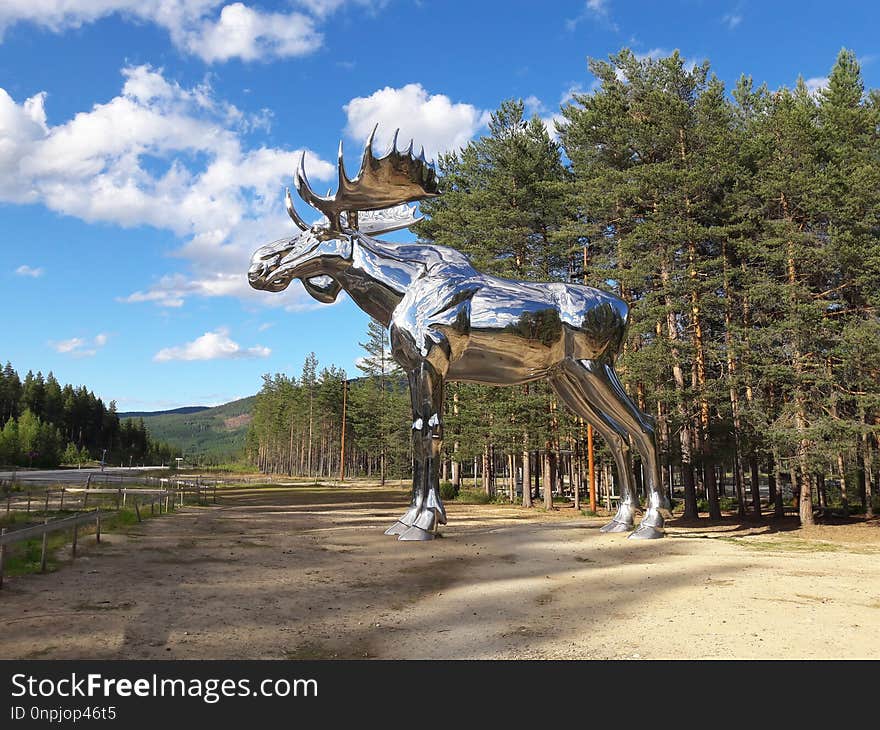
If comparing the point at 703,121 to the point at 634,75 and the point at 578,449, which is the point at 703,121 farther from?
the point at 578,449

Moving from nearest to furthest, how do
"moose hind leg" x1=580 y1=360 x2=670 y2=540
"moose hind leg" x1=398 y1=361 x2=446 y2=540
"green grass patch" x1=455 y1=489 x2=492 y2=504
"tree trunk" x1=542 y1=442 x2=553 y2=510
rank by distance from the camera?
"moose hind leg" x1=398 y1=361 x2=446 y2=540
"moose hind leg" x1=580 y1=360 x2=670 y2=540
"tree trunk" x1=542 y1=442 x2=553 y2=510
"green grass patch" x1=455 y1=489 x2=492 y2=504

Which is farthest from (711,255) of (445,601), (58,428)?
(58,428)

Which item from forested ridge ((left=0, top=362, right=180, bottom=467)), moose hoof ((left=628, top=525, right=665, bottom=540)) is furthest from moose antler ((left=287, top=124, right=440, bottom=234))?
forested ridge ((left=0, top=362, right=180, bottom=467))

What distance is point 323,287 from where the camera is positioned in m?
11.2

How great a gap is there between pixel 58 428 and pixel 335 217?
86.8 metres

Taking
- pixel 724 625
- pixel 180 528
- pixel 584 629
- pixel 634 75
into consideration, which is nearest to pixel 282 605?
pixel 584 629

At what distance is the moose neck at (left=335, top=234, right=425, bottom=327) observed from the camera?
34.6 ft

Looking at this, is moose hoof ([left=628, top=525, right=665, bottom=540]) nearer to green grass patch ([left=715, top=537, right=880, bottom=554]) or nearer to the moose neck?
green grass patch ([left=715, top=537, right=880, bottom=554])

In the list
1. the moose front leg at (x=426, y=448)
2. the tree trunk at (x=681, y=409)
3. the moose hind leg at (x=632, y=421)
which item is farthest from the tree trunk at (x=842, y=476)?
the moose front leg at (x=426, y=448)

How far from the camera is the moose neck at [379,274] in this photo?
1055 cm

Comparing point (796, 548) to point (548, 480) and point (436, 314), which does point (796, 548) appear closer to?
point (436, 314)

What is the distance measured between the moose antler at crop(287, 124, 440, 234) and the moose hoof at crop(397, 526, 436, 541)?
544cm

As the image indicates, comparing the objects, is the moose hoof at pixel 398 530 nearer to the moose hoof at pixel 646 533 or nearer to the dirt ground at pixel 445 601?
the dirt ground at pixel 445 601

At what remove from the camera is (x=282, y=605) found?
5.80 m
